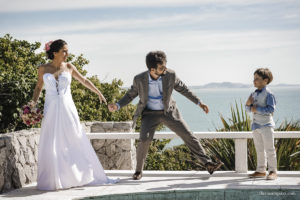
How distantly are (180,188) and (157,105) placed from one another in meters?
1.25

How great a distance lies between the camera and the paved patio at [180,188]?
5934mm

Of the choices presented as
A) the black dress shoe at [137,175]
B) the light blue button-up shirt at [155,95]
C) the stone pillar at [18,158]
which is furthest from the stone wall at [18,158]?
the light blue button-up shirt at [155,95]

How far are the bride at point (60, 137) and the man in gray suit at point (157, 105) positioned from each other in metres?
0.62

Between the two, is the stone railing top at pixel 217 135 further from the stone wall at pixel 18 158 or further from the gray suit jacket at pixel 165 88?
the stone wall at pixel 18 158

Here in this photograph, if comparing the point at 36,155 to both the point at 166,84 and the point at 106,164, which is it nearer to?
the point at 166,84

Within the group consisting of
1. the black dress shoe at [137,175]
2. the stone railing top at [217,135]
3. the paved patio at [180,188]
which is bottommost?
the paved patio at [180,188]

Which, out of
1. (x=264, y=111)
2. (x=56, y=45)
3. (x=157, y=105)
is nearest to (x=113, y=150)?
(x=157, y=105)

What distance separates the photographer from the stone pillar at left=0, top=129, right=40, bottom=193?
21.4ft

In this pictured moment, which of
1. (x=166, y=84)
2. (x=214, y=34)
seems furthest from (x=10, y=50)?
(x=214, y=34)

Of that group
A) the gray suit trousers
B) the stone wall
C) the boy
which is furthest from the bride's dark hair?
the boy

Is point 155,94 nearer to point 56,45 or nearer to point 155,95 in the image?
point 155,95

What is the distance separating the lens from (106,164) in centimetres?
1012

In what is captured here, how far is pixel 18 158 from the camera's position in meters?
6.79

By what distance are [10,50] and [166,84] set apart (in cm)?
1154
